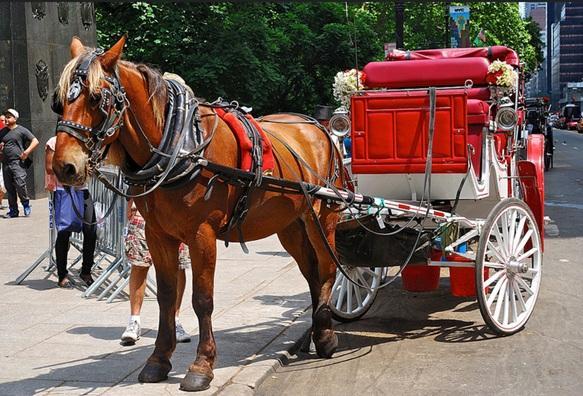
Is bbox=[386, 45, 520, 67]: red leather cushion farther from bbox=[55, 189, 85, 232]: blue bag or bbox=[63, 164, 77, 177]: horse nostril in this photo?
bbox=[63, 164, 77, 177]: horse nostril

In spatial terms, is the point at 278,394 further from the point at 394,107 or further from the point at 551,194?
the point at 551,194

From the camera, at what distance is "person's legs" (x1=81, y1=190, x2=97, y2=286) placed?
9.72m

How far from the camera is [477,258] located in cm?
714

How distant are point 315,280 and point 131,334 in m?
1.61

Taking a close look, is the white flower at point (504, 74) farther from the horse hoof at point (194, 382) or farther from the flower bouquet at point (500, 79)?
the horse hoof at point (194, 382)

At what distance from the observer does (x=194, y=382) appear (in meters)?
5.83

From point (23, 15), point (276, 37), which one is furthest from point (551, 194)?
point (23, 15)

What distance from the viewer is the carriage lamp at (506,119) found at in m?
7.86

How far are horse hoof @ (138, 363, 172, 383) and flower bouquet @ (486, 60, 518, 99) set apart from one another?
4.16 m

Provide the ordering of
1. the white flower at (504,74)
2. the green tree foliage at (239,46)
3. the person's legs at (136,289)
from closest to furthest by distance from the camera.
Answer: the person's legs at (136,289), the white flower at (504,74), the green tree foliage at (239,46)

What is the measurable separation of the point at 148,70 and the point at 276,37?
903 inches

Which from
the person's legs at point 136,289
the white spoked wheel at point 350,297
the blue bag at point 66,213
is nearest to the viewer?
the person's legs at point 136,289

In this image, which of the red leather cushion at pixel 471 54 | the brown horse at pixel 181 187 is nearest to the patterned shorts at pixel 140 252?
the brown horse at pixel 181 187

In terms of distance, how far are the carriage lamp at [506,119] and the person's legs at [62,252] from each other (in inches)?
193
